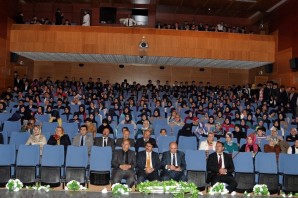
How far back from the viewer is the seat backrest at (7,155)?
5.82m

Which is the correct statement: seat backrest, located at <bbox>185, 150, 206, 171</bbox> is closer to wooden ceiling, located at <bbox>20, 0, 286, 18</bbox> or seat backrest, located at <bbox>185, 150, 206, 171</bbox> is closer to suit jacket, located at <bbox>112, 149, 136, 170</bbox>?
suit jacket, located at <bbox>112, 149, 136, 170</bbox>

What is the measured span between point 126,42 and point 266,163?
9.12 metres

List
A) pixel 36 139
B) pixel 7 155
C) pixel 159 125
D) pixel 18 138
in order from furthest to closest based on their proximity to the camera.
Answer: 1. pixel 159 125
2. pixel 18 138
3. pixel 36 139
4. pixel 7 155

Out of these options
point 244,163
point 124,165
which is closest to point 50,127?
point 124,165

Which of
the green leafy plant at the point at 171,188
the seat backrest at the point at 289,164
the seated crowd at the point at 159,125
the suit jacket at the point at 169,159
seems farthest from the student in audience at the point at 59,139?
the seat backrest at the point at 289,164

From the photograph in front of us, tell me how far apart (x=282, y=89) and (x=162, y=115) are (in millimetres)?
4411

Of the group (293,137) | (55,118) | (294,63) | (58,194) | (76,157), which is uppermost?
(294,63)

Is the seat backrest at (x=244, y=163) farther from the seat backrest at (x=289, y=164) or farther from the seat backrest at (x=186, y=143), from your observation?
the seat backrest at (x=186, y=143)

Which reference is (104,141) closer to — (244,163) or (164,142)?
(164,142)

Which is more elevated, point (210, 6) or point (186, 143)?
point (210, 6)

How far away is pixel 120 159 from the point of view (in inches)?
241

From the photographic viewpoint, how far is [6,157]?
585cm

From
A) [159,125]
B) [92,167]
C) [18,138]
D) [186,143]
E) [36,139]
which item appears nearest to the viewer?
[92,167]

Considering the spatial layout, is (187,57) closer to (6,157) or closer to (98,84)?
(98,84)
